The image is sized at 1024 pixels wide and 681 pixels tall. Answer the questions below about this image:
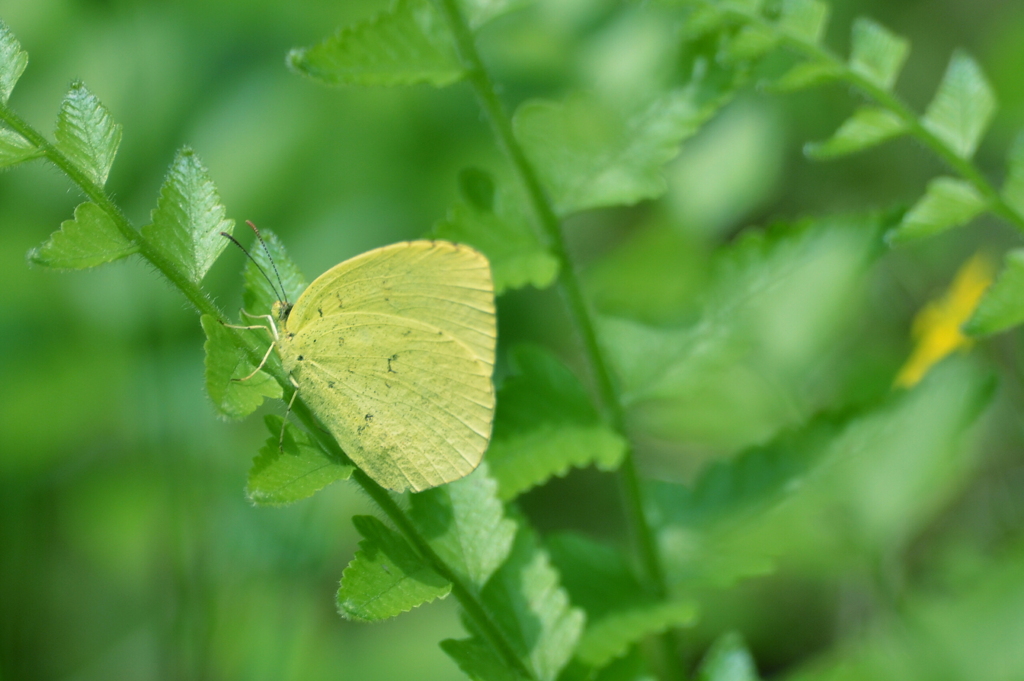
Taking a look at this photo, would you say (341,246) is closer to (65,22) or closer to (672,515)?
(65,22)

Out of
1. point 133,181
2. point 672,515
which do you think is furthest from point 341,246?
point 672,515

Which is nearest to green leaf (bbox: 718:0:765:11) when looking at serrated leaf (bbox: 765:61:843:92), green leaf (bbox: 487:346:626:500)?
serrated leaf (bbox: 765:61:843:92)

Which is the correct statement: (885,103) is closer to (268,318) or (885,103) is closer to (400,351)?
(400,351)

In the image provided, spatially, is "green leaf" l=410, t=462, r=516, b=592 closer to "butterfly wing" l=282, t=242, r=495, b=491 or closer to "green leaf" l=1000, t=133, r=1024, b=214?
"butterfly wing" l=282, t=242, r=495, b=491

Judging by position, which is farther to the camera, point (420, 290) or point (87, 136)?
point (420, 290)

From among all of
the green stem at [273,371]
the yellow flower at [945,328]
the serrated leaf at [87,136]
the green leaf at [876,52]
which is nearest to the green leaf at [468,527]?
the green stem at [273,371]

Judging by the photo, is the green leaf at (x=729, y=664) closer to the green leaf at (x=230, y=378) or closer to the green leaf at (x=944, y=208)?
the green leaf at (x=944, y=208)

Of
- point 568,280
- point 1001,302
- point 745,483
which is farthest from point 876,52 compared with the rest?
point 745,483

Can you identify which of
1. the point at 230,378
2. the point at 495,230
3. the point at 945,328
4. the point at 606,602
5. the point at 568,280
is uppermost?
the point at 230,378
